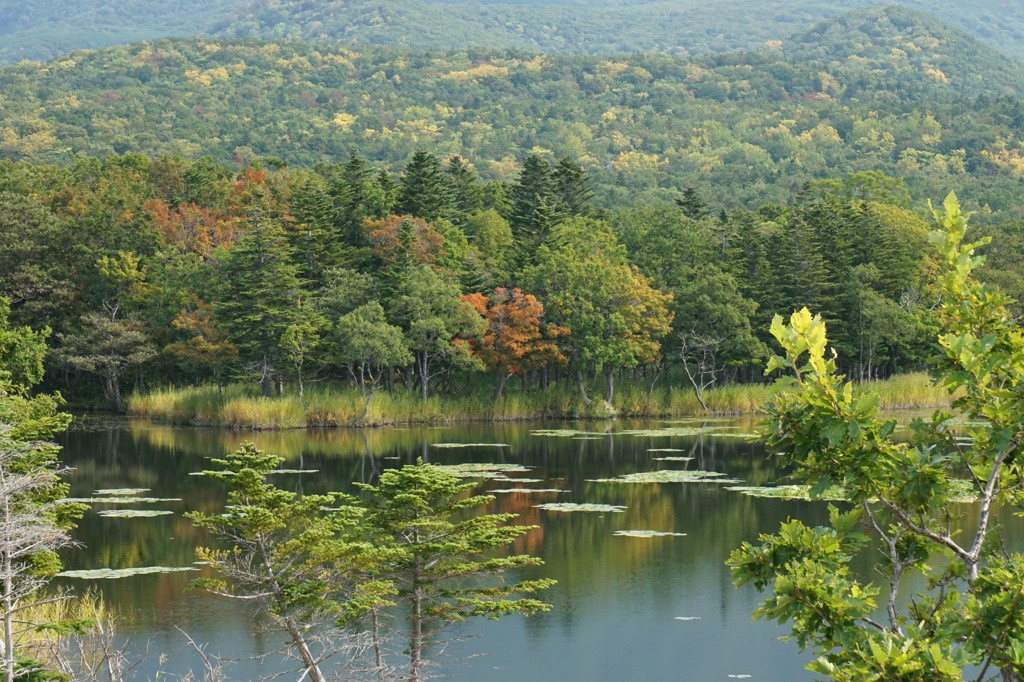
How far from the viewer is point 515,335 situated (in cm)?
5584

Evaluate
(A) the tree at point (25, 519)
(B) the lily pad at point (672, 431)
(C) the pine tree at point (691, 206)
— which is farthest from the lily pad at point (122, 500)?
(C) the pine tree at point (691, 206)

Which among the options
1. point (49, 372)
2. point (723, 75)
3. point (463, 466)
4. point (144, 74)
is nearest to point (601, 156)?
point (723, 75)

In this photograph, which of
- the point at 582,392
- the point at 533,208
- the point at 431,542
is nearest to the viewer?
the point at 431,542

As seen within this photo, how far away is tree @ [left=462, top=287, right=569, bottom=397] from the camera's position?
56156 mm

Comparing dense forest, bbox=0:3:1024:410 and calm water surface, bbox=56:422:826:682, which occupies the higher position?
dense forest, bbox=0:3:1024:410

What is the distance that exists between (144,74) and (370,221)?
120936 millimetres

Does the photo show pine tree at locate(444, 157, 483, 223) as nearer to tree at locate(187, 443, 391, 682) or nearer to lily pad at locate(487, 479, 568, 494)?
lily pad at locate(487, 479, 568, 494)

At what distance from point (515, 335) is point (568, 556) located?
31.1m

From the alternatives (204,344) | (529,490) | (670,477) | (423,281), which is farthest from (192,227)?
(670,477)

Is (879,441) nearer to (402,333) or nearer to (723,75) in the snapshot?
(402,333)

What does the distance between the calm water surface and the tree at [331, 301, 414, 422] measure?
7177mm

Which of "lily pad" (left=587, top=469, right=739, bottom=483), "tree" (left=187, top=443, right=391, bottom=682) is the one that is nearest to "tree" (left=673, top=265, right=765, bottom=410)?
"lily pad" (left=587, top=469, right=739, bottom=483)

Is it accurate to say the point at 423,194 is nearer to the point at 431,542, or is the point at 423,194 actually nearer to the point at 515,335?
the point at 515,335

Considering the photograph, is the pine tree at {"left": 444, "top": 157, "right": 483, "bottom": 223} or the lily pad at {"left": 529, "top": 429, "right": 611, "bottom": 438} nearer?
the lily pad at {"left": 529, "top": 429, "right": 611, "bottom": 438}
